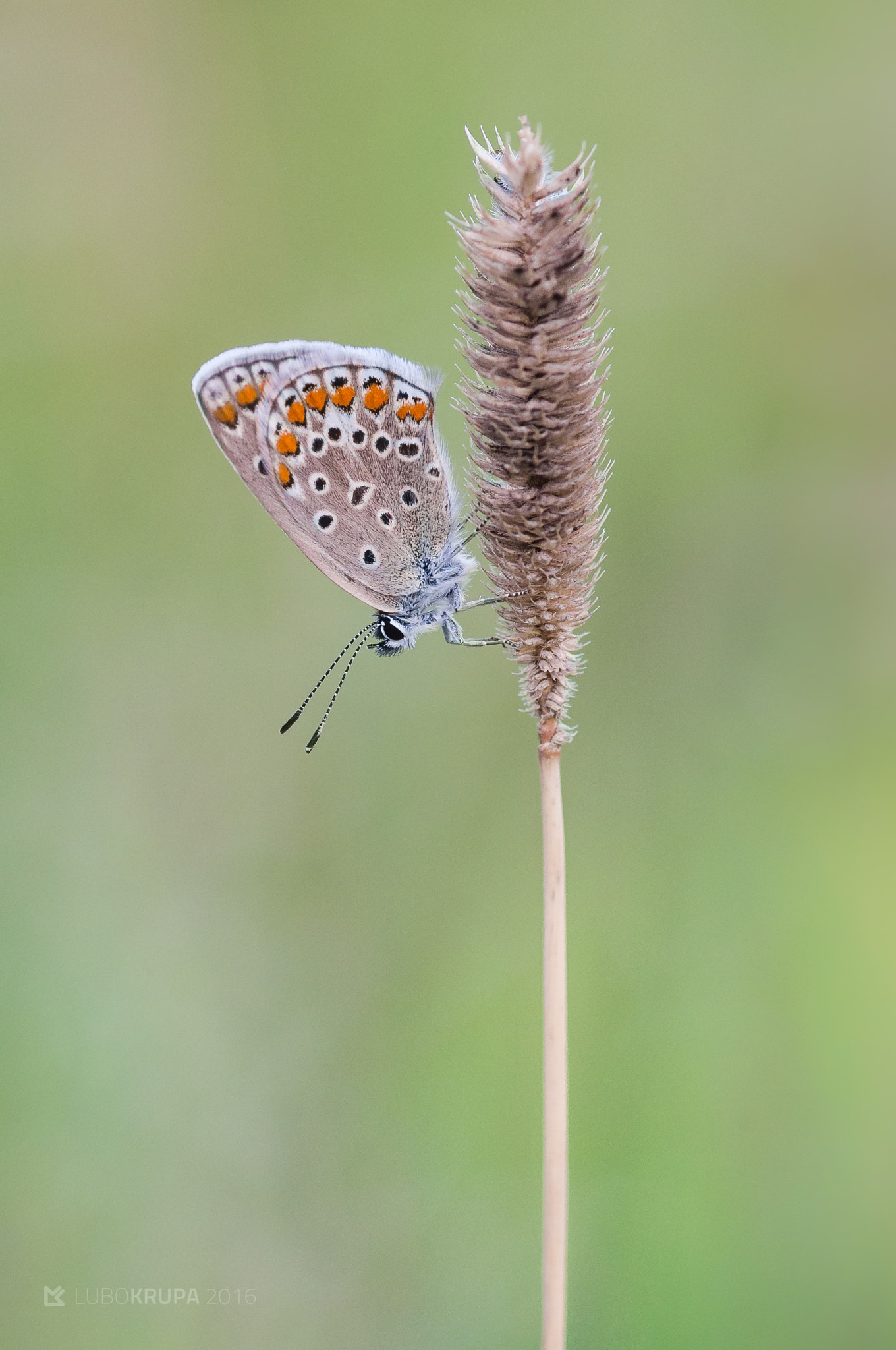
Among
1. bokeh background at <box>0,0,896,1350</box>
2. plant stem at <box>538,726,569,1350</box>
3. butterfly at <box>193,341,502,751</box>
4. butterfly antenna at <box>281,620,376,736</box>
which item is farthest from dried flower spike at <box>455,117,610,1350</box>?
bokeh background at <box>0,0,896,1350</box>

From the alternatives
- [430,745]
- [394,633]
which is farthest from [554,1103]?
[430,745]

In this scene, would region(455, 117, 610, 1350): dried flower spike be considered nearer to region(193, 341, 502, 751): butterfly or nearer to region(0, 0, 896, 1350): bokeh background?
region(193, 341, 502, 751): butterfly

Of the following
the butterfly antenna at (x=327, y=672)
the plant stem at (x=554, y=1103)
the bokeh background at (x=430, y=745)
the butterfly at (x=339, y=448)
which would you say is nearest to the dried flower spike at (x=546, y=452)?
the plant stem at (x=554, y=1103)

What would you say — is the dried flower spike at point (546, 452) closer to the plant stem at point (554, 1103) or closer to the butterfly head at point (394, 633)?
the plant stem at point (554, 1103)

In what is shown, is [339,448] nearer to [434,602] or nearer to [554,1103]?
[434,602]

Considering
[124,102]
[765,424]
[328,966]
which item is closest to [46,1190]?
[328,966]

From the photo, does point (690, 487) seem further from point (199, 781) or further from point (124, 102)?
point (124, 102)
